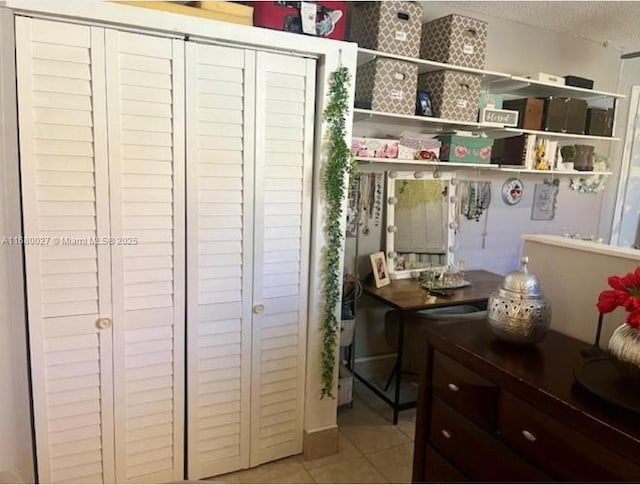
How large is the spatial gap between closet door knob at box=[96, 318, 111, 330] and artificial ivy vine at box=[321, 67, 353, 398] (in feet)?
3.06

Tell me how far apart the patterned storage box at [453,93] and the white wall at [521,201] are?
0.47 meters

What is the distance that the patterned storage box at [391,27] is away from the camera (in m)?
2.55

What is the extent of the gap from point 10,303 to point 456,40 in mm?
2570

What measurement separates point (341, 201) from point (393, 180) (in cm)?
97

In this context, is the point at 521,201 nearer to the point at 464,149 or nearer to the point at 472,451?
the point at 464,149

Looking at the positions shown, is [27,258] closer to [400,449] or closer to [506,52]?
[400,449]

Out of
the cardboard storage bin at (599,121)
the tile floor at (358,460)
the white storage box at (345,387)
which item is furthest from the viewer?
the cardboard storage bin at (599,121)

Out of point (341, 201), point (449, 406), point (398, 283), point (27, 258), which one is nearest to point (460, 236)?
point (398, 283)

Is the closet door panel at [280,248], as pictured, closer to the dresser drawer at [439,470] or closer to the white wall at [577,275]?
the dresser drawer at [439,470]

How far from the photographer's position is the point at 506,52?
10.8 ft

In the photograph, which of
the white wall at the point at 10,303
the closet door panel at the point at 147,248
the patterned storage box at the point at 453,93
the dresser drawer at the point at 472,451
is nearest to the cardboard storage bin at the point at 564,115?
the patterned storage box at the point at 453,93

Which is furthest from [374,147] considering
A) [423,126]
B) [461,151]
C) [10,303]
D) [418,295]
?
[10,303]

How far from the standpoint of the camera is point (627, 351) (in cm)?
123

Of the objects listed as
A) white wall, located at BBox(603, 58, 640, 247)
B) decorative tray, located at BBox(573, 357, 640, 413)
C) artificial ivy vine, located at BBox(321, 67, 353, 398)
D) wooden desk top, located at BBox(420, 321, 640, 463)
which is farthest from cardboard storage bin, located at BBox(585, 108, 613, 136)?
decorative tray, located at BBox(573, 357, 640, 413)
